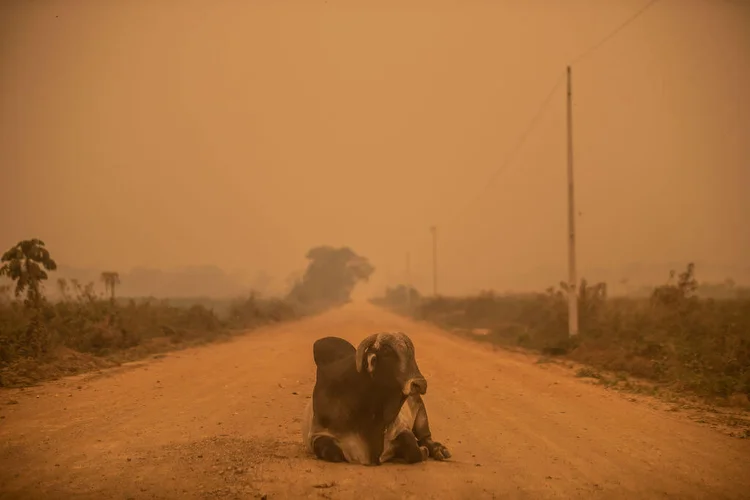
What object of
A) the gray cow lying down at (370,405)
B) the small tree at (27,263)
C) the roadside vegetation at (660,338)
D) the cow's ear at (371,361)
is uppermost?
the small tree at (27,263)

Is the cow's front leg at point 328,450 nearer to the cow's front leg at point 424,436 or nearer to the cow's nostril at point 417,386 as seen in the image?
the cow's front leg at point 424,436

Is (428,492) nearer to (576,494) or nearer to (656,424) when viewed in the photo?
(576,494)

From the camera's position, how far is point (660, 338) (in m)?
16.2

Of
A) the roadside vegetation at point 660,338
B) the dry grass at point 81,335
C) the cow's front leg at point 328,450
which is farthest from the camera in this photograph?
the dry grass at point 81,335

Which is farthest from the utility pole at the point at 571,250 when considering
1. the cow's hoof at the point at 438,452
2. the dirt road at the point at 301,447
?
the cow's hoof at the point at 438,452

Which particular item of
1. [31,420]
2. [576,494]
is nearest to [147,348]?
[31,420]

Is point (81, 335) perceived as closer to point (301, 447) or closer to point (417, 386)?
point (301, 447)

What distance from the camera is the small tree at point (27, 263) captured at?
14.9 m

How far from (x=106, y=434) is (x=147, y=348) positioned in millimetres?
11023

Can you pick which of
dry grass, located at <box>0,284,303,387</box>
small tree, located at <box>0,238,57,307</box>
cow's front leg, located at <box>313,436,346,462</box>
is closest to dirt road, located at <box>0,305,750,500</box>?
cow's front leg, located at <box>313,436,346,462</box>

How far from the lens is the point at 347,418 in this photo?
19.5ft

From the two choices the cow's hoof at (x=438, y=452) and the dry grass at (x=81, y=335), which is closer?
the cow's hoof at (x=438, y=452)

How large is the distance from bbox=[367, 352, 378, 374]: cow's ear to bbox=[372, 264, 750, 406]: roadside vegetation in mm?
7349

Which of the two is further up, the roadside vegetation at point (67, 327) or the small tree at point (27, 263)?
the small tree at point (27, 263)
